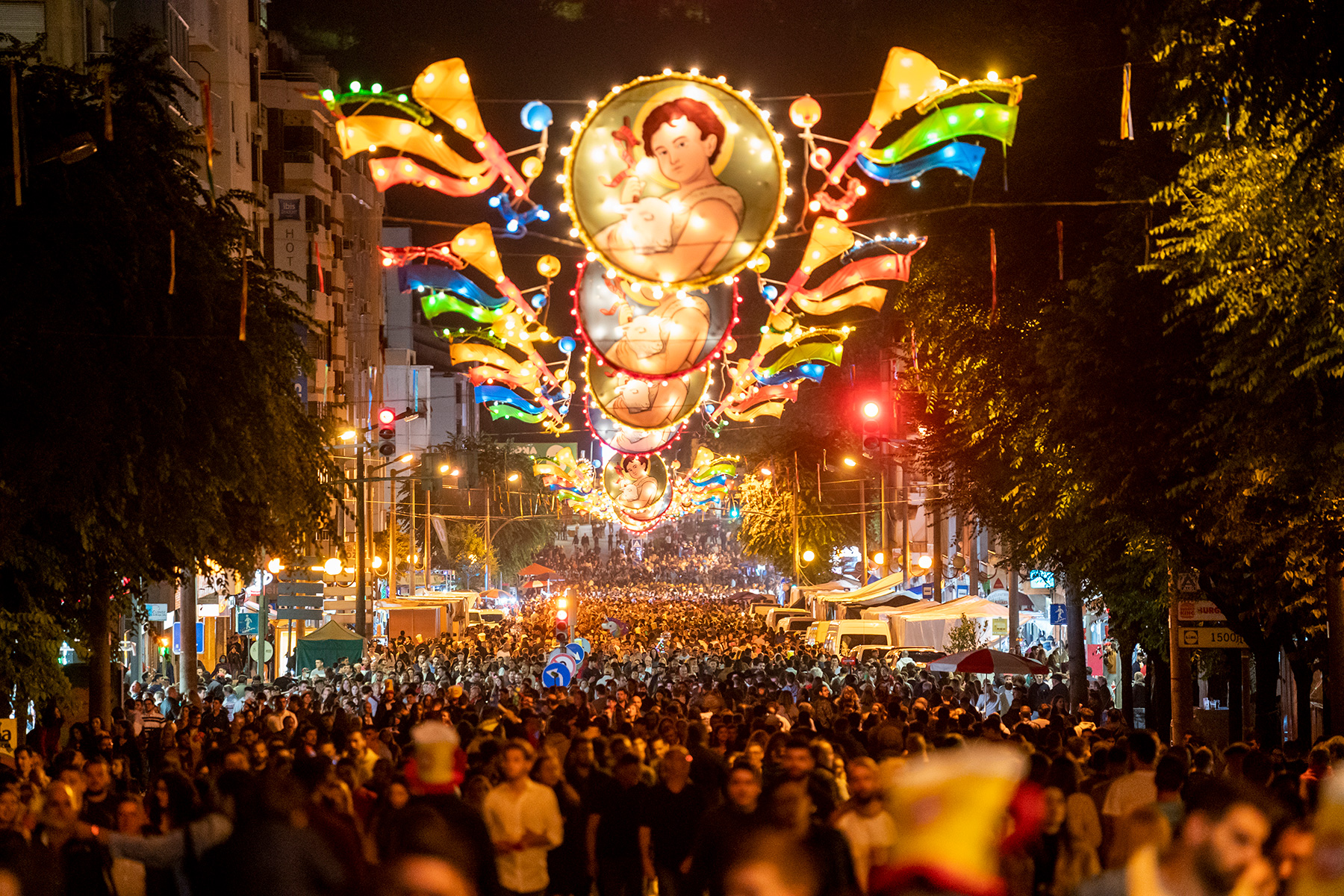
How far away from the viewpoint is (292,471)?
20141 millimetres

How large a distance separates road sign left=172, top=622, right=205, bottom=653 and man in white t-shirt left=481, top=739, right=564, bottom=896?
3571 cm

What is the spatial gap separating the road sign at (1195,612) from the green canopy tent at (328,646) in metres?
20.8

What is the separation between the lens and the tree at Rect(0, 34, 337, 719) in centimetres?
1689

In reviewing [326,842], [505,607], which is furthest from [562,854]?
[505,607]

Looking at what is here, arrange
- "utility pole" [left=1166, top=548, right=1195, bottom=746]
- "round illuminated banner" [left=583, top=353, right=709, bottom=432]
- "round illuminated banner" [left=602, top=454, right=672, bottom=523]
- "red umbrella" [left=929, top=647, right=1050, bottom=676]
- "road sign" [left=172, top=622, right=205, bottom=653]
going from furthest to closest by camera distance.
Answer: "round illuminated banner" [left=602, top=454, right=672, bottom=523]
"road sign" [left=172, top=622, right=205, bottom=653]
"red umbrella" [left=929, top=647, right=1050, bottom=676]
"round illuminated banner" [left=583, top=353, right=709, bottom=432]
"utility pole" [left=1166, top=548, right=1195, bottom=746]

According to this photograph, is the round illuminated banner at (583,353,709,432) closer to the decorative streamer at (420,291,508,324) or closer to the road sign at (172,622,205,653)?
the decorative streamer at (420,291,508,324)

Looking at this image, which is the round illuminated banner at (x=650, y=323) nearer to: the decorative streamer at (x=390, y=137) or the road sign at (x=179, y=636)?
the decorative streamer at (x=390, y=137)

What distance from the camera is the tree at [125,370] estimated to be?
16.9m

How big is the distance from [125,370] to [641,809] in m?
9.54

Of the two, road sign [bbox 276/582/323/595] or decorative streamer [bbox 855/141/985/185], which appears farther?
road sign [bbox 276/582/323/595]

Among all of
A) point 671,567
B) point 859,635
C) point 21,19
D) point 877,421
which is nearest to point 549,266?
point 21,19

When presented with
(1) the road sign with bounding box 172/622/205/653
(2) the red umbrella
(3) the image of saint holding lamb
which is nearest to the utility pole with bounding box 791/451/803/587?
(1) the road sign with bounding box 172/622/205/653

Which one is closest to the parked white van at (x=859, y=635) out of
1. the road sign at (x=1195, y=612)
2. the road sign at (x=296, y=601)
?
the road sign at (x=296, y=601)

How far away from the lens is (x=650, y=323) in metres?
21.2
